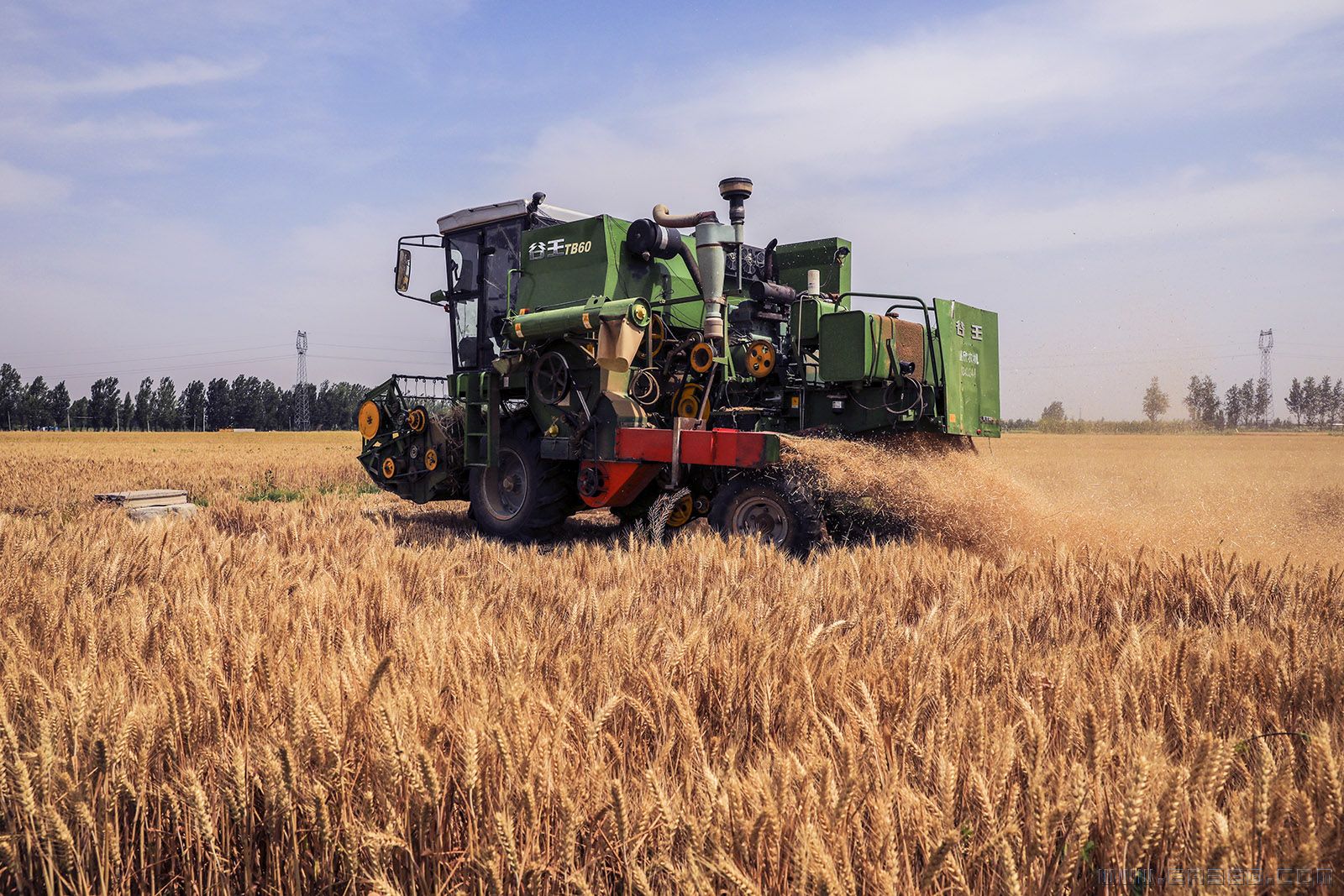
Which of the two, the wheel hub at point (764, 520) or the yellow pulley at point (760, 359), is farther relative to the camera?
the yellow pulley at point (760, 359)

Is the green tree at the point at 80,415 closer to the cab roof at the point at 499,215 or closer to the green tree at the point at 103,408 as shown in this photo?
the green tree at the point at 103,408

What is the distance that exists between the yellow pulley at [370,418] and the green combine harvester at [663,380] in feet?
0.59

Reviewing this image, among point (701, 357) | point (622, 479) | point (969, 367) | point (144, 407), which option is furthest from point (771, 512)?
point (144, 407)

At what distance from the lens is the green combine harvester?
6.48 meters

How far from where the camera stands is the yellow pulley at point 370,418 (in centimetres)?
874

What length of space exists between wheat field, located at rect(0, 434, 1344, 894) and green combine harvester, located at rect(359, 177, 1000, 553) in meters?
2.37

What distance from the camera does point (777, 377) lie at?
7.15 m

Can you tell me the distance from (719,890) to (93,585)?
3.60 m

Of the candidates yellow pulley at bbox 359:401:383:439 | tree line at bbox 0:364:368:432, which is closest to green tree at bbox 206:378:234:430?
tree line at bbox 0:364:368:432

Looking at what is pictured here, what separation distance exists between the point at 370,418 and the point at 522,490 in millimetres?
2057

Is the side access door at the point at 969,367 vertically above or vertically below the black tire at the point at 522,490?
above

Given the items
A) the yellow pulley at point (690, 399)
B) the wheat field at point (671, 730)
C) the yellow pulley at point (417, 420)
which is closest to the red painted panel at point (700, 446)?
the yellow pulley at point (690, 399)

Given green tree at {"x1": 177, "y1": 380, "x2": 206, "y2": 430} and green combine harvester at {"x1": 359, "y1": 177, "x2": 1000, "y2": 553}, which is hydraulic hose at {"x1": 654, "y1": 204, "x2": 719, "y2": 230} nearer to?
green combine harvester at {"x1": 359, "y1": 177, "x2": 1000, "y2": 553}

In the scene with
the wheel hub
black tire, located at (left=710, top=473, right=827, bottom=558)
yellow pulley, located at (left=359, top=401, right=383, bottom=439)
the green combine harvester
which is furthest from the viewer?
yellow pulley, located at (left=359, top=401, right=383, bottom=439)
